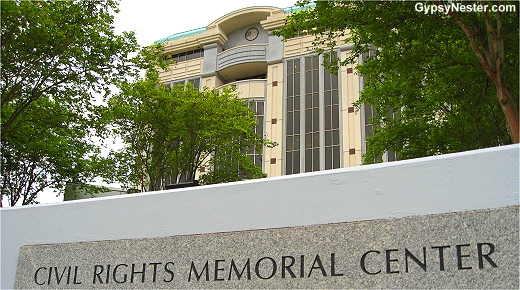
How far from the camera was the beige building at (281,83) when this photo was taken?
1366 inches

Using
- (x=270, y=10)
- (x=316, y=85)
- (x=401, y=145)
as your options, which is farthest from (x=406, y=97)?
(x=270, y=10)

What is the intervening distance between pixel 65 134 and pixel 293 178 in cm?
1671

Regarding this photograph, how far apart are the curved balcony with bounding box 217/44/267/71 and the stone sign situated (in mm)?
34232

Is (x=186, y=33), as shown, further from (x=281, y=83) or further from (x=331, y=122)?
(x=331, y=122)

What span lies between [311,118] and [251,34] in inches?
436

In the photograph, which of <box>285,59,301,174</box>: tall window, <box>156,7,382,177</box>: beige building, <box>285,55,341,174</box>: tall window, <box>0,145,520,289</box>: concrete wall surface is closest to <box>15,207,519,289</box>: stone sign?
<box>0,145,520,289</box>: concrete wall surface

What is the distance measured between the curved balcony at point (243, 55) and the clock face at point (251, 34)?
2.62 metres

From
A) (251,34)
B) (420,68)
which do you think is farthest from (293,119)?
(420,68)

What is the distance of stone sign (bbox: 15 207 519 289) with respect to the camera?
427 centimetres

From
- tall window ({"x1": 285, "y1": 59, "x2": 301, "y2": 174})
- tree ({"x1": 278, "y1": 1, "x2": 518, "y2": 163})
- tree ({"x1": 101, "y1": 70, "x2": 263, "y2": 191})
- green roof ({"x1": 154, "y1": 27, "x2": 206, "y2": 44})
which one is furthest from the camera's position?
green roof ({"x1": 154, "y1": 27, "x2": 206, "y2": 44})

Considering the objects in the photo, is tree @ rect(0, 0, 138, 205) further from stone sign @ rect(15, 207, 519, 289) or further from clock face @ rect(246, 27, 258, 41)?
clock face @ rect(246, 27, 258, 41)

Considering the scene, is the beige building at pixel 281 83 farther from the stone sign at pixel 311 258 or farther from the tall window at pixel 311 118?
the stone sign at pixel 311 258

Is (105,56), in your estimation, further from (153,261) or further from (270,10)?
(270,10)

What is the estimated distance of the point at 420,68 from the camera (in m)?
13.1
